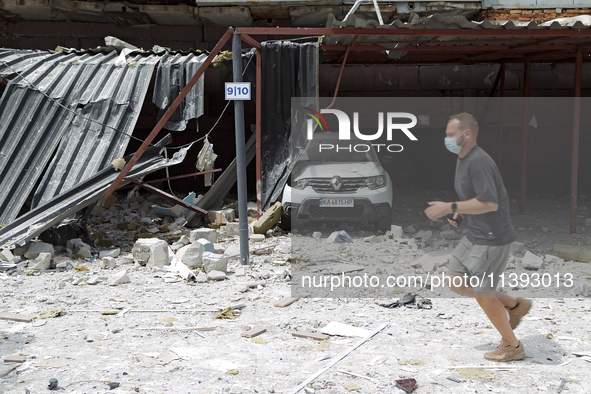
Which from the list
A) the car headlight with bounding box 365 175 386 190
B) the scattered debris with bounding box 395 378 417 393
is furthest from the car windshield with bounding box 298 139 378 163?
the scattered debris with bounding box 395 378 417 393

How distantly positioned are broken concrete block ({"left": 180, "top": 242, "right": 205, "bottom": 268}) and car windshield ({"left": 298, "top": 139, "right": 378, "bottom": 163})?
3.08 metres

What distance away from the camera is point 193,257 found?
6.92 m

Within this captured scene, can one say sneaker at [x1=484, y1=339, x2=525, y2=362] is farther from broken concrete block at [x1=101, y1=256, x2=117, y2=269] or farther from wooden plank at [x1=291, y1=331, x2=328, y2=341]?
broken concrete block at [x1=101, y1=256, x2=117, y2=269]

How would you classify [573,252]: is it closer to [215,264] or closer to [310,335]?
[310,335]

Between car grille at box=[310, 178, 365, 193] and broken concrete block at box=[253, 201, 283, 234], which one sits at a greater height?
car grille at box=[310, 178, 365, 193]

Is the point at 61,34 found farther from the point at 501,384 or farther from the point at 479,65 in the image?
the point at 501,384

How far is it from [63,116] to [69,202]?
2278mm

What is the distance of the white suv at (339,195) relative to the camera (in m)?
8.38

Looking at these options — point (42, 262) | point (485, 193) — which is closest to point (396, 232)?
point (485, 193)

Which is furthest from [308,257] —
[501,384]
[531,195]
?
[531,195]

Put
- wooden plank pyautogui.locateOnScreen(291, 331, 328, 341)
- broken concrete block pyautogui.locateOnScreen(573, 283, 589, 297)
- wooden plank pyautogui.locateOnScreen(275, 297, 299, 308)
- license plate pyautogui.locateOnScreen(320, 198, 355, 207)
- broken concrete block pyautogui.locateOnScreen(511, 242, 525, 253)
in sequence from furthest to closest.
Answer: license plate pyautogui.locateOnScreen(320, 198, 355, 207)
broken concrete block pyautogui.locateOnScreen(511, 242, 525, 253)
broken concrete block pyautogui.locateOnScreen(573, 283, 589, 297)
wooden plank pyautogui.locateOnScreen(275, 297, 299, 308)
wooden plank pyautogui.locateOnScreen(291, 331, 328, 341)

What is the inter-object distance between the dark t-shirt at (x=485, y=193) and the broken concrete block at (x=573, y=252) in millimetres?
4199

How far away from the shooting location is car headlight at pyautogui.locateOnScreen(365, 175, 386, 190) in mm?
8500

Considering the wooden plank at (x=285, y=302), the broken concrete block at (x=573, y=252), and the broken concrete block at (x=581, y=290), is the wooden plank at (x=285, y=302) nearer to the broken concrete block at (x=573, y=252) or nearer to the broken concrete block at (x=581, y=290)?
the broken concrete block at (x=581, y=290)
